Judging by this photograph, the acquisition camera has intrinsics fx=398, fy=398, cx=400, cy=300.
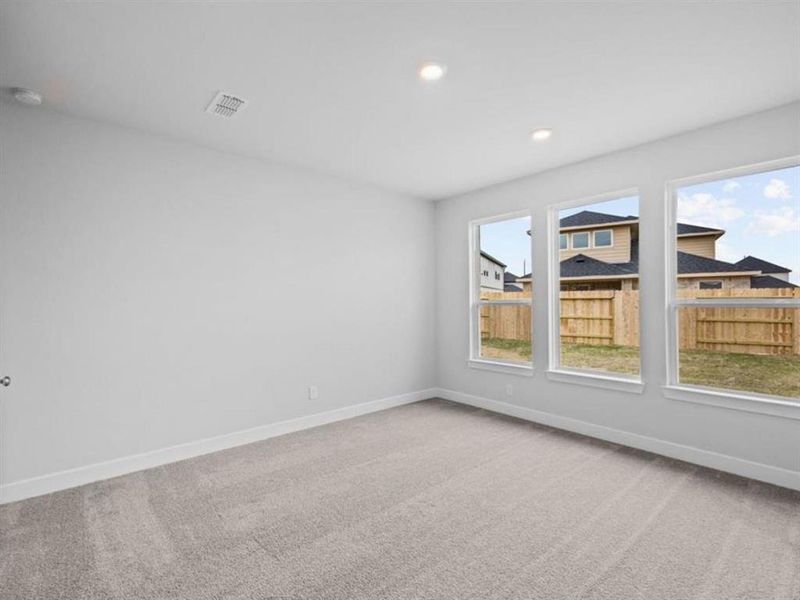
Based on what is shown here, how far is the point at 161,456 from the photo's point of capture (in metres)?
3.13

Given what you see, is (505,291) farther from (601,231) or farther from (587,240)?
(601,231)

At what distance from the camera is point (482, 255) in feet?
16.1

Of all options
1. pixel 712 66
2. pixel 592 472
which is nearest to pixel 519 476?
pixel 592 472

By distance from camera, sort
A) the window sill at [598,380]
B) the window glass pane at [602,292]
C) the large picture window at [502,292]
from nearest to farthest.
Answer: the window sill at [598,380], the window glass pane at [602,292], the large picture window at [502,292]

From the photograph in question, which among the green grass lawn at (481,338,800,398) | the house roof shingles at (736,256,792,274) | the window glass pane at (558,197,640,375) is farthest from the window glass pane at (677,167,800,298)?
the green grass lawn at (481,338,800,398)

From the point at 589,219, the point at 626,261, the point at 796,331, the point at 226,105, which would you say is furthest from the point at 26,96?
the point at 796,331

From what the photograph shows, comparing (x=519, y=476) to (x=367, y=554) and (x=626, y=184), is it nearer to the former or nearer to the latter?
(x=367, y=554)

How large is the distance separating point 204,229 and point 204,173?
479mm

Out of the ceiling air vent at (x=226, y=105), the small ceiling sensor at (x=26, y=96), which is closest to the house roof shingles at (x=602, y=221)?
the ceiling air vent at (x=226, y=105)

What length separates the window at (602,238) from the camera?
12.3 feet

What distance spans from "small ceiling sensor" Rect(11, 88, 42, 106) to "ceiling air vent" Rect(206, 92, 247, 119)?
0.98 metres

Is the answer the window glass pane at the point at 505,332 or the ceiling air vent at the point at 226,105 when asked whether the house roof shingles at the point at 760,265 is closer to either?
the window glass pane at the point at 505,332

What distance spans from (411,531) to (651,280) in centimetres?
274

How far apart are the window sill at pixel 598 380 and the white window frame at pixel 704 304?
24 centimetres
